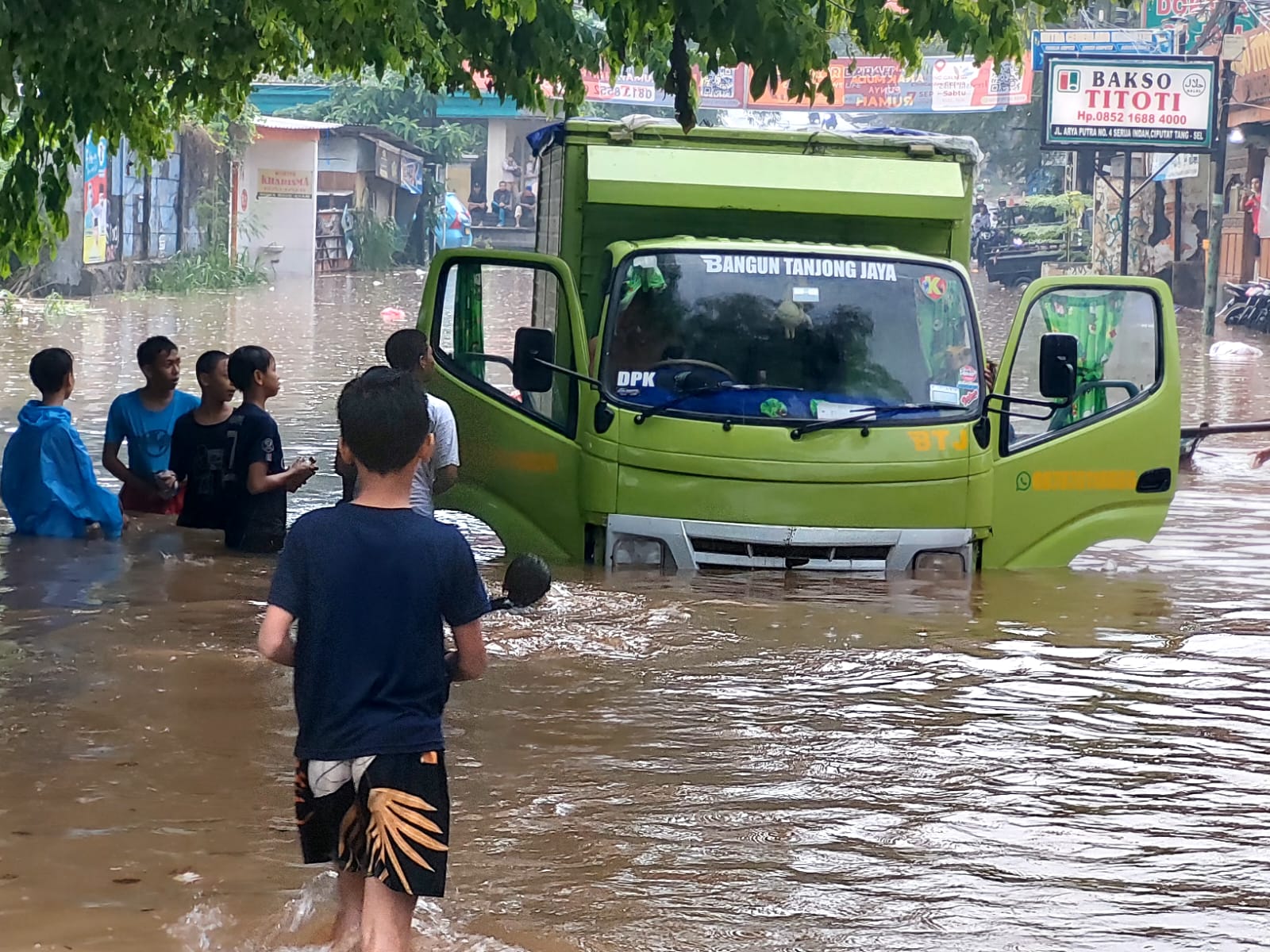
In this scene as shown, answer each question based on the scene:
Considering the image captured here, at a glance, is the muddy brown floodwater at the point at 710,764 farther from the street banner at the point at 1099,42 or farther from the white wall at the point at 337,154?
the white wall at the point at 337,154

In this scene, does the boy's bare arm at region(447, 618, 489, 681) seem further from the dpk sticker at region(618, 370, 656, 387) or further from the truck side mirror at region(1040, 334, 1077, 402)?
the truck side mirror at region(1040, 334, 1077, 402)

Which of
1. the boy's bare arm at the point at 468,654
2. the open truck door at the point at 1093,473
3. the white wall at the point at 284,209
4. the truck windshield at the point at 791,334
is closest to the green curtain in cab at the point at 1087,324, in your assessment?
the open truck door at the point at 1093,473

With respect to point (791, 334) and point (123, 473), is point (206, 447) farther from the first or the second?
point (791, 334)

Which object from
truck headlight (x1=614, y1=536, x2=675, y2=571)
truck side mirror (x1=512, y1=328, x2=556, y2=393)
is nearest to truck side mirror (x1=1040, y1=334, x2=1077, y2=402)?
truck headlight (x1=614, y1=536, x2=675, y2=571)

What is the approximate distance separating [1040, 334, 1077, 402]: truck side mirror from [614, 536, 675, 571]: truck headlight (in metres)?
1.94

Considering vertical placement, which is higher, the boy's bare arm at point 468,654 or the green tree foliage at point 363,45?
the green tree foliage at point 363,45

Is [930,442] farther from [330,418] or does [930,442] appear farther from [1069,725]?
[330,418]

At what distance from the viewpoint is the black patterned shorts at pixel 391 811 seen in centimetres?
391

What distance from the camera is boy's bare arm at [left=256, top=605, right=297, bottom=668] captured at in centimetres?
391

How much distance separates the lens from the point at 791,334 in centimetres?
941

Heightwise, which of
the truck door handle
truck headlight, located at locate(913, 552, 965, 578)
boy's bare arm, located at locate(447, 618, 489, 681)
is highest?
boy's bare arm, located at locate(447, 618, 489, 681)

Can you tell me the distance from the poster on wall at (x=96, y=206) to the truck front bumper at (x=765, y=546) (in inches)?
1068

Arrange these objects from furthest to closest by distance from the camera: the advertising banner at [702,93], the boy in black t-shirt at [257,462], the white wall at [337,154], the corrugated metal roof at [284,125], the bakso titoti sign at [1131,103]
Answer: the advertising banner at [702,93]
the white wall at [337,154]
the corrugated metal roof at [284,125]
the bakso titoti sign at [1131,103]
the boy in black t-shirt at [257,462]

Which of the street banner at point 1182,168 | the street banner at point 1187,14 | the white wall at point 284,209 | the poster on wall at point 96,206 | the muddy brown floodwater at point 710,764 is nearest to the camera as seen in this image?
the muddy brown floodwater at point 710,764
